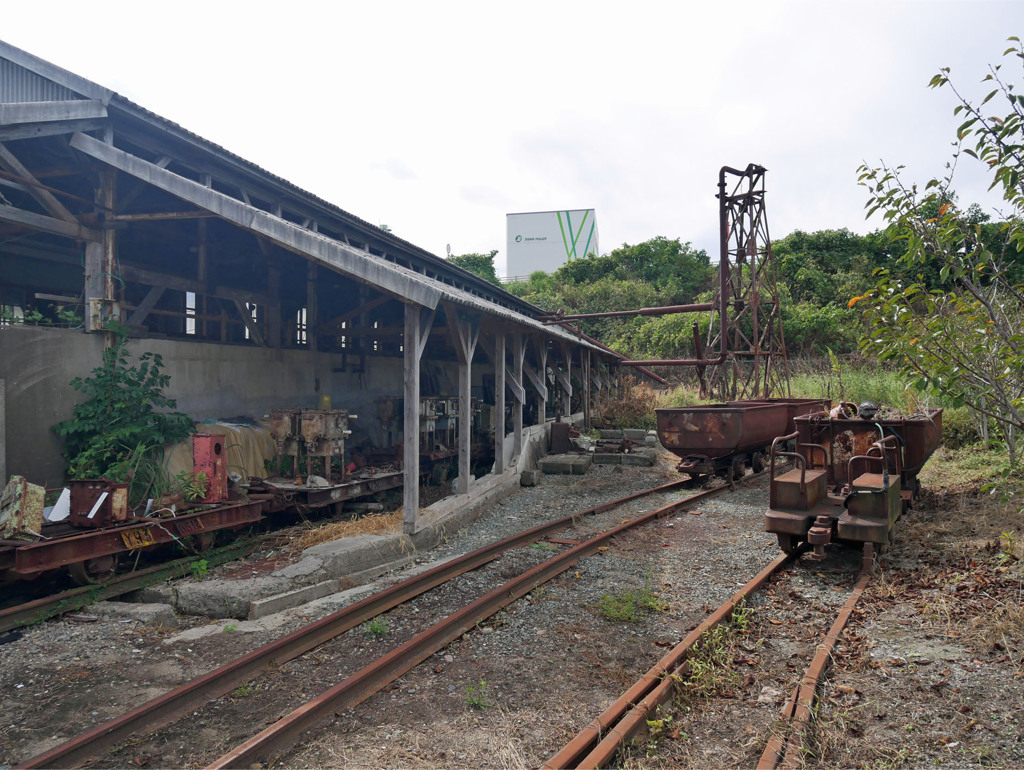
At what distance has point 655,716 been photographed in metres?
3.67

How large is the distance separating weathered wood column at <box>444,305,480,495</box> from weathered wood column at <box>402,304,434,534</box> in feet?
3.01

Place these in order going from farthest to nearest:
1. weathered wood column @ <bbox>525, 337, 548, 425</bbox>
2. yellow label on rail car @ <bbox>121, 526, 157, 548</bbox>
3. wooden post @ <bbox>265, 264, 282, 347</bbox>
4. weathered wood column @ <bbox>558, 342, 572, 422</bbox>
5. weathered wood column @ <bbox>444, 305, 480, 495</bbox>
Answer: weathered wood column @ <bbox>558, 342, 572, 422</bbox> → weathered wood column @ <bbox>525, 337, 548, 425</bbox> → wooden post @ <bbox>265, 264, 282, 347</bbox> → weathered wood column @ <bbox>444, 305, 480, 495</bbox> → yellow label on rail car @ <bbox>121, 526, 157, 548</bbox>

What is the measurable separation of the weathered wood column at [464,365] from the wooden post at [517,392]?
2438 mm

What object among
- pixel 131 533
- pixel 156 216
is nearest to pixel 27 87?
pixel 156 216

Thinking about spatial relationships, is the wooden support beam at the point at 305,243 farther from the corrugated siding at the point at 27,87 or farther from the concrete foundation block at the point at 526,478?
the concrete foundation block at the point at 526,478

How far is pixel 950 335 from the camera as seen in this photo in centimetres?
476

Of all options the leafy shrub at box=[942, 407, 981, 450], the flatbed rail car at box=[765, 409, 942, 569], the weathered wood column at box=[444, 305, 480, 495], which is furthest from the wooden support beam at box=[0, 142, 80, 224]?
the leafy shrub at box=[942, 407, 981, 450]

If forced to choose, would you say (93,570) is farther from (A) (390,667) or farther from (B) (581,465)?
(B) (581,465)

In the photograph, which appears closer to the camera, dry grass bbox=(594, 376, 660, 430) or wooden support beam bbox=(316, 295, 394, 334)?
wooden support beam bbox=(316, 295, 394, 334)

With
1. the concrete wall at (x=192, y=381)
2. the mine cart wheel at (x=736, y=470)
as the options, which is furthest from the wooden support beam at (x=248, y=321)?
the mine cart wheel at (x=736, y=470)

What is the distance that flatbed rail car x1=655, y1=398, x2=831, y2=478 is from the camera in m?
11.1

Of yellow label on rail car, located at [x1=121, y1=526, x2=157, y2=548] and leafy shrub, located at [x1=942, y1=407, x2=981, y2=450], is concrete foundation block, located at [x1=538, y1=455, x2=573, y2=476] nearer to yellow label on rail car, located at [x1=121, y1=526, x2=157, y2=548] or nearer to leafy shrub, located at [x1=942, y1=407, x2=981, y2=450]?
leafy shrub, located at [x1=942, y1=407, x2=981, y2=450]

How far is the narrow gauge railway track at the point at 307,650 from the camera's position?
11.4ft

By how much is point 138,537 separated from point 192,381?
400cm
